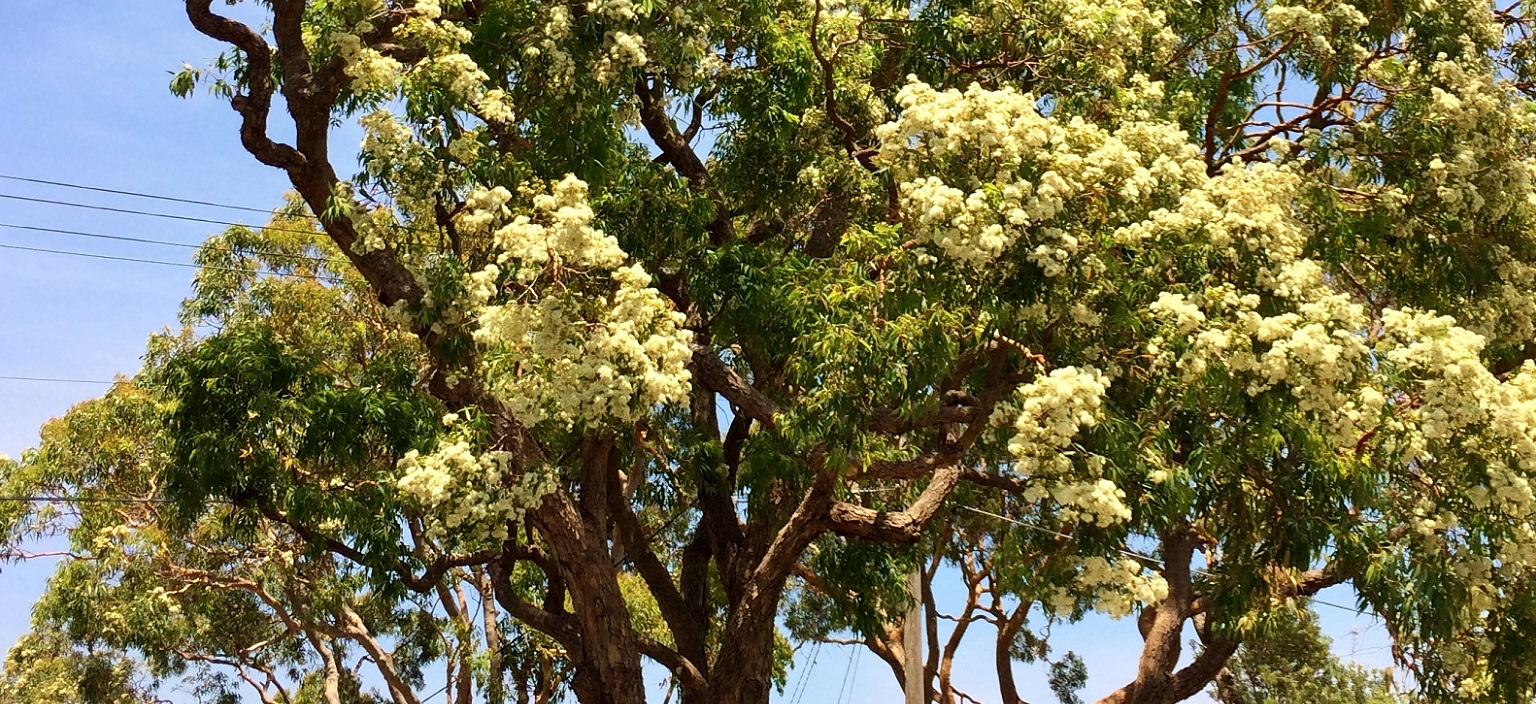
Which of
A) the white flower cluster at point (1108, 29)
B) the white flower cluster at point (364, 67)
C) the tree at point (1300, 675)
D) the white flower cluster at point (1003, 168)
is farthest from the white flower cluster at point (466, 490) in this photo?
the tree at point (1300, 675)

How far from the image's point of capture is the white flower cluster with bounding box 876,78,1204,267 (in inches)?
288

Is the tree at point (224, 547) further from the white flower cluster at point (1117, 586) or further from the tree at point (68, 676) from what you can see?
the white flower cluster at point (1117, 586)

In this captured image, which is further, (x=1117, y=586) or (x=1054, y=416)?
(x=1117, y=586)

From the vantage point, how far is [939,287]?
7.78 metres

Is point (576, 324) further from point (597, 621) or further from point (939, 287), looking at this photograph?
point (597, 621)

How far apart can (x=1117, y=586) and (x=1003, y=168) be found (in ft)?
7.82

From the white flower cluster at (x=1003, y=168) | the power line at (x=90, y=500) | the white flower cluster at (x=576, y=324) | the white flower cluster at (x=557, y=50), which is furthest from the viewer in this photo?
the power line at (x=90, y=500)

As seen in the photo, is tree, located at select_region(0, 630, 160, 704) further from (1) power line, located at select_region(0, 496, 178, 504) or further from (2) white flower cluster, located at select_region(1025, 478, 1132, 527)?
(2) white flower cluster, located at select_region(1025, 478, 1132, 527)

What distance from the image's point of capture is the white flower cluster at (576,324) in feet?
24.8

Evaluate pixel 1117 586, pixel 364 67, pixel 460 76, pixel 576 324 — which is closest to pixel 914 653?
pixel 1117 586

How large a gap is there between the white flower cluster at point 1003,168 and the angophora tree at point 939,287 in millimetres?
28

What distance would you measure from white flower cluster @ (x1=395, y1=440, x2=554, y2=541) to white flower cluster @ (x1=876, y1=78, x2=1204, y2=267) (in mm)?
2870

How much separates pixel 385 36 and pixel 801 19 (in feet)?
11.1

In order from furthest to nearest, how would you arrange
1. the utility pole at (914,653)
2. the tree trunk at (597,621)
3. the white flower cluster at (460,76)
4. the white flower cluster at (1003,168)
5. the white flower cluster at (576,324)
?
the utility pole at (914,653), the tree trunk at (597,621), the white flower cluster at (460,76), the white flower cluster at (576,324), the white flower cluster at (1003,168)
